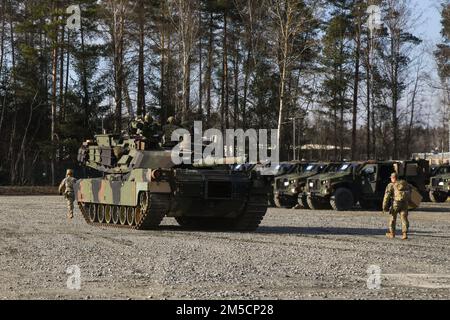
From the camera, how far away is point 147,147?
21.1 meters

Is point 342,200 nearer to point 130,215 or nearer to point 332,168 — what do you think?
point 332,168

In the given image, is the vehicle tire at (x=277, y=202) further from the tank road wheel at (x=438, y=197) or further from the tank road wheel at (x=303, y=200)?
the tank road wheel at (x=438, y=197)

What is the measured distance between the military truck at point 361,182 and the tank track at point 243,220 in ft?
30.8

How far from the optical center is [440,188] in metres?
36.1

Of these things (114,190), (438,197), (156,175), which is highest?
(156,175)

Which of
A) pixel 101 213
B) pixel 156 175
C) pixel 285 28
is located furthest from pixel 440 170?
pixel 156 175

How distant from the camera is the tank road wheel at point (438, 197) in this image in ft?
121

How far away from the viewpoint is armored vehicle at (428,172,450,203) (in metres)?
35.9

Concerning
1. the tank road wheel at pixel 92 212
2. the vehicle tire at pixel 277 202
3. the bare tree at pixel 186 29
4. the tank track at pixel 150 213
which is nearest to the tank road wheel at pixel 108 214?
the tank track at pixel 150 213

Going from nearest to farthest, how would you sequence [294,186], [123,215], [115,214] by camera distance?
[123,215]
[115,214]
[294,186]

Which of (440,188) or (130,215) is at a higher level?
(440,188)

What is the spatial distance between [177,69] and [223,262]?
40.3 metres
